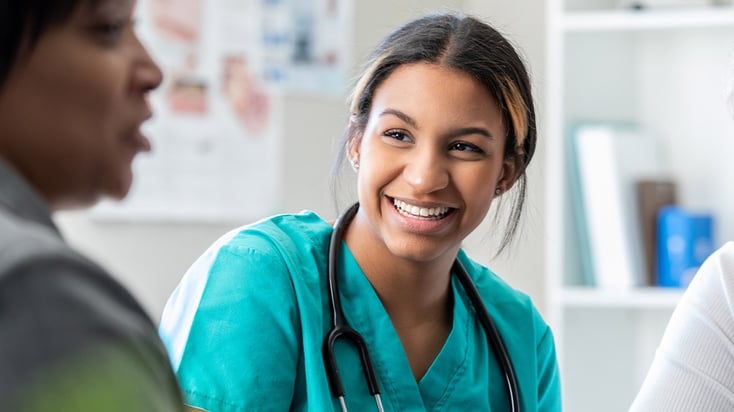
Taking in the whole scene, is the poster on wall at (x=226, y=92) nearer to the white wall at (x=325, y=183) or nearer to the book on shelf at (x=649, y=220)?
the white wall at (x=325, y=183)

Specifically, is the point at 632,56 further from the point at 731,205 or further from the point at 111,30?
the point at 111,30

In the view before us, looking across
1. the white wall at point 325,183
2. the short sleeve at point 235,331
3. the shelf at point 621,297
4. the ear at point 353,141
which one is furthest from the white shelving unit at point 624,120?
the short sleeve at point 235,331

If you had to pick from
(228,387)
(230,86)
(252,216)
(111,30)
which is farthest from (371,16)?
(111,30)

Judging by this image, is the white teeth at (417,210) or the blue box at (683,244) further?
the blue box at (683,244)

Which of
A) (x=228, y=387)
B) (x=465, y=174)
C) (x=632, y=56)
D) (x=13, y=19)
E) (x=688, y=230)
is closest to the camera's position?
(x=13, y=19)

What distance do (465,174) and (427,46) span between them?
0.57 ft

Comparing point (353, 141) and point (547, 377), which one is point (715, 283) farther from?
point (353, 141)

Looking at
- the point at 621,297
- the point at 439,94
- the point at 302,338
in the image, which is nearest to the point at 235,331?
the point at 302,338

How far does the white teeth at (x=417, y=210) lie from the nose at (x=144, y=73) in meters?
0.80

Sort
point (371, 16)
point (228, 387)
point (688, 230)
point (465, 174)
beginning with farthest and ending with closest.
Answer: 1. point (371, 16)
2. point (688, 230)
3. point (465, 174)
4. point (228, 387)

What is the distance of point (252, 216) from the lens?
2479 mm

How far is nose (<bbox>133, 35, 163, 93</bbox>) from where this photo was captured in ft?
1.75

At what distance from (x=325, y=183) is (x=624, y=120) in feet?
2.25

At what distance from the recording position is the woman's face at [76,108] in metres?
0.49
